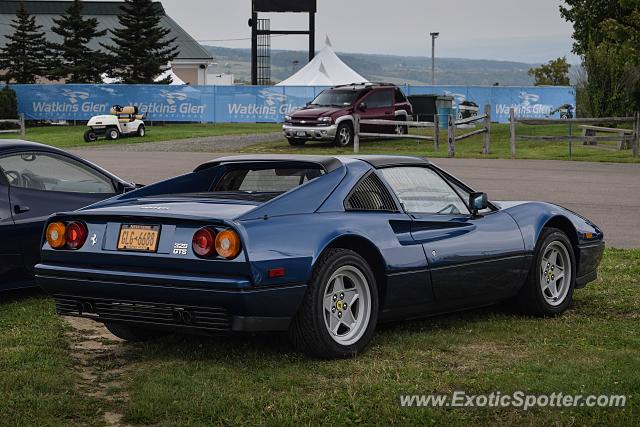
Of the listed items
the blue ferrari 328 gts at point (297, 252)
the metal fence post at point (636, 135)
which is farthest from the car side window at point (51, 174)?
the metal fence post at point (636, 135)

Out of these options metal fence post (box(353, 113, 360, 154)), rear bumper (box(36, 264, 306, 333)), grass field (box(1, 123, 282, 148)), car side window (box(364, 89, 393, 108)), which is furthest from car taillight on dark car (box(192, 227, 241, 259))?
Answer: grass field (box(1, 123, 282, 148))

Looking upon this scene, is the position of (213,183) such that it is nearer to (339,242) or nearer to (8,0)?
(339,242)

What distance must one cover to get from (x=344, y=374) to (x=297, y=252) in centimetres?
73

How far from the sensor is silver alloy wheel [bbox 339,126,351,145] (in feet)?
111

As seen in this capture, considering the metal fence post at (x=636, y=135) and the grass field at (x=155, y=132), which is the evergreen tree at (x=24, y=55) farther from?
the metal fence post at (x=636, y=135)

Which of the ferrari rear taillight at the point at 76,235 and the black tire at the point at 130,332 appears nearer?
the ferrari rear taillight at the point at 76,235

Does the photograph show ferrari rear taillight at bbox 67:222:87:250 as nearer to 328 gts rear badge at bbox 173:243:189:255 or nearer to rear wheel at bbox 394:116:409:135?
328 gts rear badge at bbox 173:243:189:255

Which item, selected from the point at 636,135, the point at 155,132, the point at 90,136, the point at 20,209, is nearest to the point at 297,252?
the point at 20,209

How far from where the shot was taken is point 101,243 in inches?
270

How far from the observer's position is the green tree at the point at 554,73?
103438 mm

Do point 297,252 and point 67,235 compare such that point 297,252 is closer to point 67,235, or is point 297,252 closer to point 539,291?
point 67,235

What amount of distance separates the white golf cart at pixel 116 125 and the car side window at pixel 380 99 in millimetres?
9998

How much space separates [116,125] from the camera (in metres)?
40.1

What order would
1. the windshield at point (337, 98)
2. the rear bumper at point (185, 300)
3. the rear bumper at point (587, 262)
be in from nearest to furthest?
the rear bumper at point (185, 300), the rear bumper at point (587, 262), the windshield at point (337, 98)
